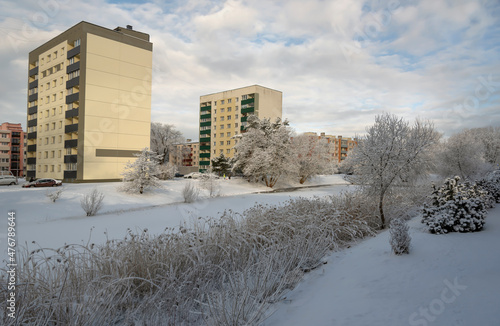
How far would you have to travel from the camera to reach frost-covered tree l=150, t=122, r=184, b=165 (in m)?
57.8

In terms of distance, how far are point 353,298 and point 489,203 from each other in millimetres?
10451

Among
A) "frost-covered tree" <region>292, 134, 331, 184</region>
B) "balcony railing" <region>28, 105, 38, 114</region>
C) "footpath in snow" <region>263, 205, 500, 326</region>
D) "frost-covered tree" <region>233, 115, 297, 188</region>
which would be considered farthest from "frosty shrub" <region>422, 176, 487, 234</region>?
"balcony railing" <region>28, 105, 38, 114</region>

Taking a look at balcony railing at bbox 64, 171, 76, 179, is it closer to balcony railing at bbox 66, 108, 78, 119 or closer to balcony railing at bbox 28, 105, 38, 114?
balcony railing at bbox 66, 108, 78, 119

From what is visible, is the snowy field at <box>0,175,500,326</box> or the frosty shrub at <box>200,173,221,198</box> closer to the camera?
the snowy field at <box>0,175,500,326</box>

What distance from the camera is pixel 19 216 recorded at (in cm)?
1555

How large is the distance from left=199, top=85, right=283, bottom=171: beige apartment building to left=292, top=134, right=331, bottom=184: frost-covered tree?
2517 cm

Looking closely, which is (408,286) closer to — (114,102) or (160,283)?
(160,283)

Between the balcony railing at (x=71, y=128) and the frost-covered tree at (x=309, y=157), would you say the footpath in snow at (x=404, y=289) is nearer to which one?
the frost-covered tree at (x=309, y=157)

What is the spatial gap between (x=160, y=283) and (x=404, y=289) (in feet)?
11.5

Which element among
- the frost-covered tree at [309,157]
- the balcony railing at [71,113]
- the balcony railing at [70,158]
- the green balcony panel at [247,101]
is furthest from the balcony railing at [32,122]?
the green balcony panel at [247,101]

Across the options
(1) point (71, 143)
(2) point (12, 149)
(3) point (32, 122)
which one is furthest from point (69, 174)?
(2) point (12, 149)

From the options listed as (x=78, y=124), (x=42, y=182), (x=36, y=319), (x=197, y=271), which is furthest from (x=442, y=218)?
(x=78, y=124)

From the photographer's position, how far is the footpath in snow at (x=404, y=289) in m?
3.24

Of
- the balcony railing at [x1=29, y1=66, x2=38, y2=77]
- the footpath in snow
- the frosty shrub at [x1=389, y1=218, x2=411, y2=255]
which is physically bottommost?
the footpath in snow
